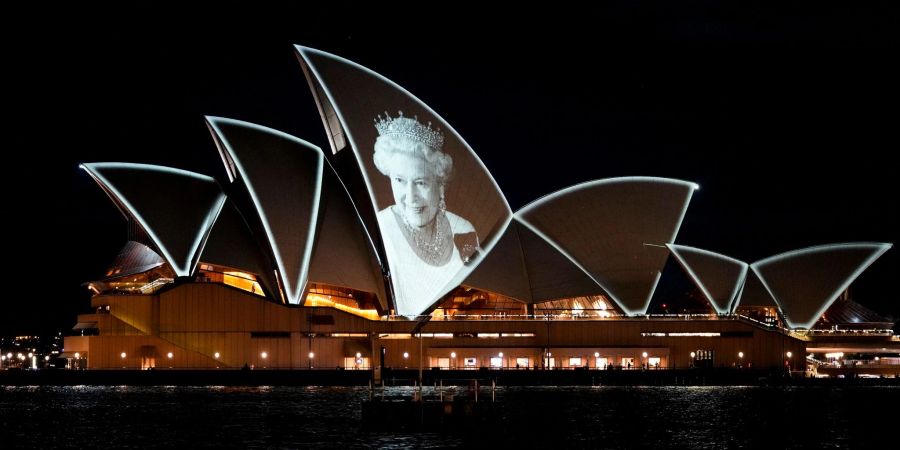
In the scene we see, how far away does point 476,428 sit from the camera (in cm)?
3334

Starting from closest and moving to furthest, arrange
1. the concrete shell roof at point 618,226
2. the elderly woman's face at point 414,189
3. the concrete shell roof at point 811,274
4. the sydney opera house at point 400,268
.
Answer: the sydney opera house at point 400,268 → the elderly woman's face at point 414,189 → the concrete shell roof at point 618,226 → the concrete shell roof at point 811,274

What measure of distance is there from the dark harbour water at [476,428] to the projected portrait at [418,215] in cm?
962

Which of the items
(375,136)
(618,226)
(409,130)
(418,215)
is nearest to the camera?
(375,136)

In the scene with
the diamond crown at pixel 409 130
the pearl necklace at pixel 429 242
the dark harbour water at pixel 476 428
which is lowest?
the dark harbour water at pixel 476 428

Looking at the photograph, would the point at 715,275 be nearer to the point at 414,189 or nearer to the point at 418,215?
the point at 418,215

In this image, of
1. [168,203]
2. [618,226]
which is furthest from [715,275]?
[168,203]

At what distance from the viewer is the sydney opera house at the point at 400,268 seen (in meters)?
54.3

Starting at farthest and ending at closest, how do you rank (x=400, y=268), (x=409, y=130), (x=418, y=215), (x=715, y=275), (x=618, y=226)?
(x=715, y=275) → (x=618, y=226) → (x=400, y=268) → (x=418, y=215) → (x=409, y=130)

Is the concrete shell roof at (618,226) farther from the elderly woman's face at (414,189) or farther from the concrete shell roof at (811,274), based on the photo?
the concrete shell roof at (811,274)

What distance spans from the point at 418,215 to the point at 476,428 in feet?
82.4

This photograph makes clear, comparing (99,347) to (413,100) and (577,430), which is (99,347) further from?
(577,430)

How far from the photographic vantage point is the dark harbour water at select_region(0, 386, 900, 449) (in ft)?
102

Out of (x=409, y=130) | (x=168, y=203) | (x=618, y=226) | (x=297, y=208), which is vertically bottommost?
(x=618, y=226)

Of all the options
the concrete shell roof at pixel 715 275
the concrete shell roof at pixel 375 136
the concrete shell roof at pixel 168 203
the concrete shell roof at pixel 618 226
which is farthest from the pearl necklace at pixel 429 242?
the concrete shell roof at pixel 715 275
